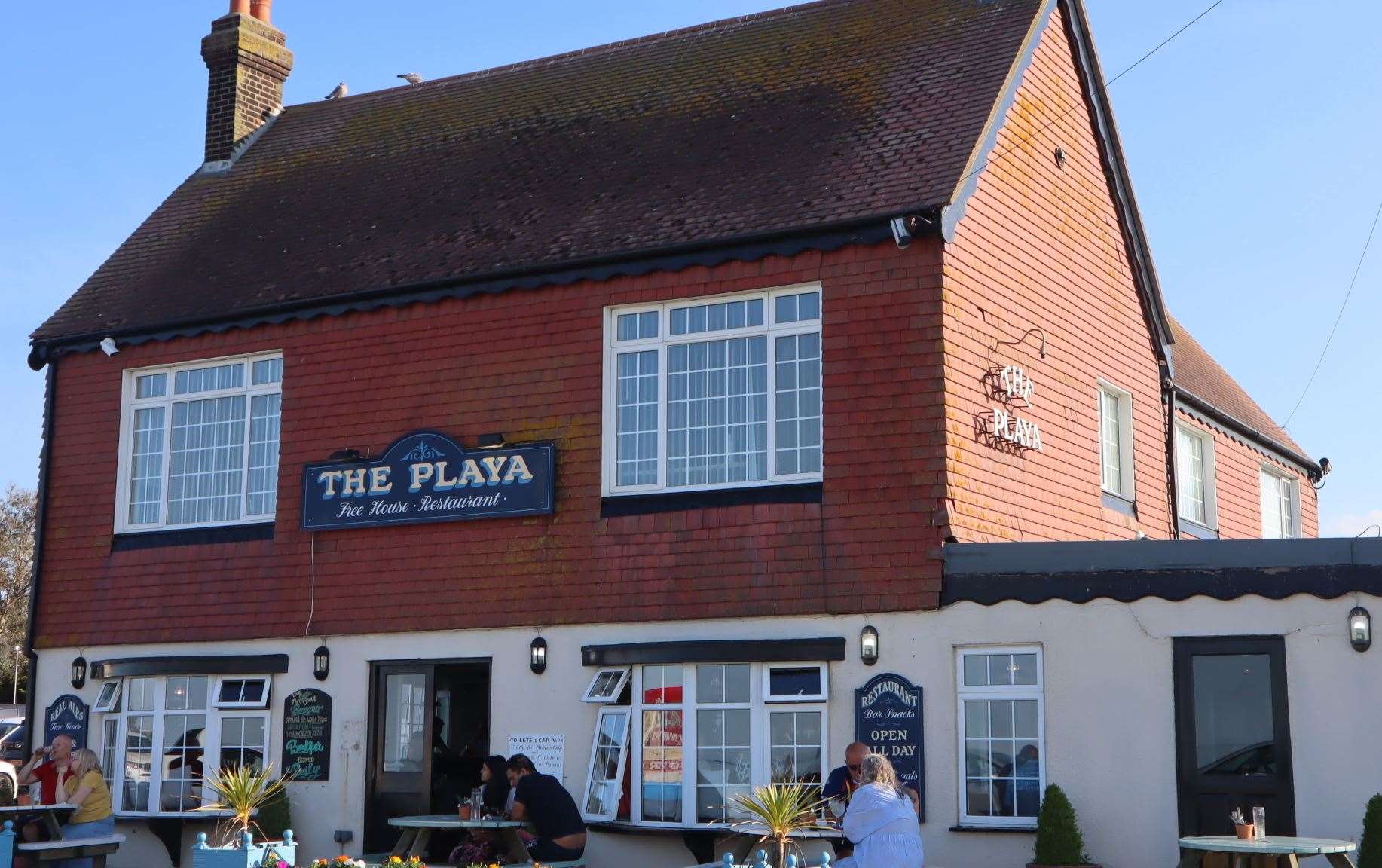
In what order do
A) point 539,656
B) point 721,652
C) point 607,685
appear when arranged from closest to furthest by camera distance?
point 721,652 < point 607,685 < point 539,656

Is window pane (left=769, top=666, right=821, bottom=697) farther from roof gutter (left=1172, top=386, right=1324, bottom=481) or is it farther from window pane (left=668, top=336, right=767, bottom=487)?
roof gutter (left=1172, top=386, right=1324, bottom=481)

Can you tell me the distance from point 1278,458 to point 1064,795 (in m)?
13.0

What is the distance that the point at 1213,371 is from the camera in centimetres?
2353

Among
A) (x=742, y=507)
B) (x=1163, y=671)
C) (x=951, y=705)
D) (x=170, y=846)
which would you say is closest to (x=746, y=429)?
(x=742, y=507)

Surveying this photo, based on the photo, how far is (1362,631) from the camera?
11883mm

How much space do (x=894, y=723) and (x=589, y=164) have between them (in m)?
6.94

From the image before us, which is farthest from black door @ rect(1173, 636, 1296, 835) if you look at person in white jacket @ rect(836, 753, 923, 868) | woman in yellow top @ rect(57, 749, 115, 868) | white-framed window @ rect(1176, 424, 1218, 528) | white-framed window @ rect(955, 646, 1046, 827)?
woman in yellow top @ rect(57, 749, 115, 868)

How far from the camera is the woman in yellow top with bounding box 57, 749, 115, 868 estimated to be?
14.6 metres

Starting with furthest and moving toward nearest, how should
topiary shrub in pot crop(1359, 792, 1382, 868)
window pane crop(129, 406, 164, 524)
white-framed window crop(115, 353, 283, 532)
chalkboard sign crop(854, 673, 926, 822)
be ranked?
window pane crop(129, 406, 164, 524) → white-framed window crop(115, 353, 283, 532) → chalkboard sign crop(854, 673, 926, 822) → topiary shrub in pot crop(1359, 792, 1382, 868)

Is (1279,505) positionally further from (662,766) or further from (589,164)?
(662,766)

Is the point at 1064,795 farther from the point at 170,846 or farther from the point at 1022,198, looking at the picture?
the point at 170,846

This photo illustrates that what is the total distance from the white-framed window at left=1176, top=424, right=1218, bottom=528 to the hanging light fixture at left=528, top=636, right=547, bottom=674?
8961mm

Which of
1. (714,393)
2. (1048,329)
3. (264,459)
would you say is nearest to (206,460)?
(264,459)

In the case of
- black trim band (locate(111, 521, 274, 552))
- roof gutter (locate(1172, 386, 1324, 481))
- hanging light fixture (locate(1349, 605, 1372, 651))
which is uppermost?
roof gutter (locate(1172, 386, 1324, 481))
